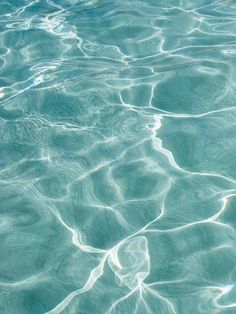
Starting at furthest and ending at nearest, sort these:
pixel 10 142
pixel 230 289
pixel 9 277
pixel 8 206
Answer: pixel 10 142 < pixel 8 206 < pixel 9 277 < pixel 230 289

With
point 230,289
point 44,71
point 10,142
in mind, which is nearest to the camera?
point 230,289

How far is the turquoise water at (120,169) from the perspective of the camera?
2482 mm

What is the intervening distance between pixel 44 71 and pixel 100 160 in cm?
164

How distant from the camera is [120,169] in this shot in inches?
129

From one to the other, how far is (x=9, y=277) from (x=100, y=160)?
1083 mm

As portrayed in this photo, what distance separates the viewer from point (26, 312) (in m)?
2.39

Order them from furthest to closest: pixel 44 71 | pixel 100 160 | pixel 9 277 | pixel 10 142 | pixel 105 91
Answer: pixel 44 71 → pixel 105 91 → pixel 10 142 → pixel 100 160 → pixel 9 277

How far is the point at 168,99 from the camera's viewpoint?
3.90m

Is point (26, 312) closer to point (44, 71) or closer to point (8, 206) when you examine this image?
point (8, 206)

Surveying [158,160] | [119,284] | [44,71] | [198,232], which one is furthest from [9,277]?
[44,71]

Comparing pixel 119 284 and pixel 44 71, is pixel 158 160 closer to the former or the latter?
pixel 119 284

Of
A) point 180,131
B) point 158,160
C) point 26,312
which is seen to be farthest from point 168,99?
point 26,312

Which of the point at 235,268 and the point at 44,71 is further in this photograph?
the point at 44,71

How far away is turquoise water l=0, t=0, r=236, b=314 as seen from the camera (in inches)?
97.7
